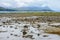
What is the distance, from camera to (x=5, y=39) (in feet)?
76.7

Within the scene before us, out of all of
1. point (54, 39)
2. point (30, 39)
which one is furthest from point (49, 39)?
point (30, 39)

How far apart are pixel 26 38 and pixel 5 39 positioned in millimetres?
2230

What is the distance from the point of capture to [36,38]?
2442cm

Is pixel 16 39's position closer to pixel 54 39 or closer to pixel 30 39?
pixel 30 39

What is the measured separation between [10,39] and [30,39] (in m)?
2.00

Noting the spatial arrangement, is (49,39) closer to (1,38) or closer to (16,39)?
(16,39)

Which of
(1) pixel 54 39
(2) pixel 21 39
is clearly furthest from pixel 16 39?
(1) pixel 54 39

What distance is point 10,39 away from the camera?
77.1 ft

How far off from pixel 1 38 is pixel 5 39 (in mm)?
995

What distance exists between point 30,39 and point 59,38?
Answer: 310cm

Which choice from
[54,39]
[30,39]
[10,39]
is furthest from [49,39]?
[10,39]

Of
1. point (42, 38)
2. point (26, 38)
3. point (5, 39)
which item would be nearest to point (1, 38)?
point (5, 39)

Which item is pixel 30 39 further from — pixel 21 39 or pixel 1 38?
pixel 1 38

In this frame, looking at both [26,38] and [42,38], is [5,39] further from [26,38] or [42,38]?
[42,38]
